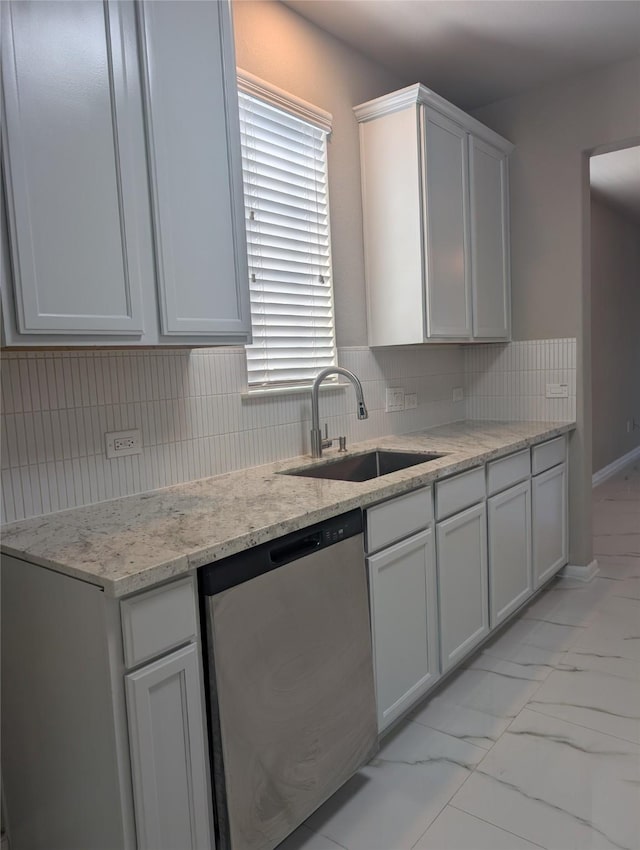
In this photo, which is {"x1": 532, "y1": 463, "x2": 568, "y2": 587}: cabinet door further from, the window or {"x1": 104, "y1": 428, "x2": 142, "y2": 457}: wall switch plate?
{"x1": 104, "y1": 428, "x2": 142, "y2": 457}: wall switch plate

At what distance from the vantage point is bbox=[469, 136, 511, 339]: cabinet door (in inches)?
124

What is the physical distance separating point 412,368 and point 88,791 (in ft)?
8.09

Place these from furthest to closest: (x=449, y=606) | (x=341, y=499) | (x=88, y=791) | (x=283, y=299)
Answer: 1. (x=283, y=299)
2. (x=449, y=606)
3. (x=341, y=499)
4. (x=88, y=791)

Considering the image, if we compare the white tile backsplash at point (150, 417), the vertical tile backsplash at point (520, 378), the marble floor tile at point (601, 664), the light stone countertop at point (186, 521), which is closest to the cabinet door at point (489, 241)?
the vertical tile backsplash at point (520, 378)

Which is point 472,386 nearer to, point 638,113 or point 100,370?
point 638,113

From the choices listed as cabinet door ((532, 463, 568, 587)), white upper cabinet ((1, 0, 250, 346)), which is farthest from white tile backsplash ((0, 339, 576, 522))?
cabinet door ((532, 463, 568, 587))

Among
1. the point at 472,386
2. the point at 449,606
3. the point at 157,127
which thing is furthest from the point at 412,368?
the point at 157,127

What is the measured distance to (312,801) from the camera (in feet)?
5.41

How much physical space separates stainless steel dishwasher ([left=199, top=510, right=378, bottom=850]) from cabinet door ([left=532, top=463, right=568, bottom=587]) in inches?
59.9

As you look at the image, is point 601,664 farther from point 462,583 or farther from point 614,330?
point 614,330

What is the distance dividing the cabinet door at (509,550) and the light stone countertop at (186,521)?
1.16 feet

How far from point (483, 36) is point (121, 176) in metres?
2.09

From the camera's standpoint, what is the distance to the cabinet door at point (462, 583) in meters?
2.30

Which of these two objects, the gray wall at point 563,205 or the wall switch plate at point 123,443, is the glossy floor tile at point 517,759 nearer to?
the gray wall at point 563,205
